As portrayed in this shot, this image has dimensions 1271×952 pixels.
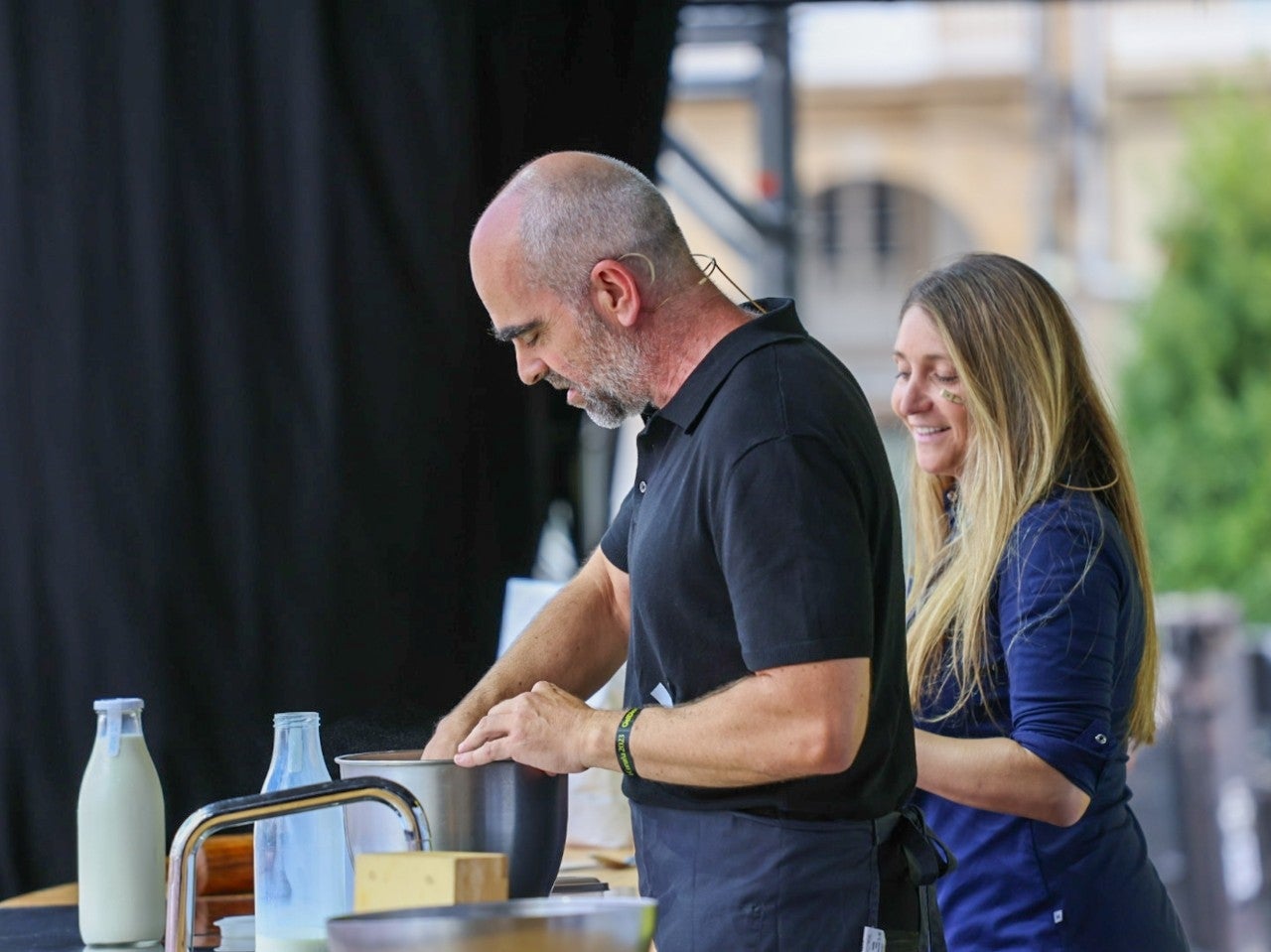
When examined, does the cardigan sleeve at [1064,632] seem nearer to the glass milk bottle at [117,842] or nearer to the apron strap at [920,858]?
the apron strap at [920,858]

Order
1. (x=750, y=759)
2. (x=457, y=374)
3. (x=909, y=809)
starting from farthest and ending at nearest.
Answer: (x=457, y=374)
(x=909, y=809)
(x=750, y=759)

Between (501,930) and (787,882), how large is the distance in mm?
580

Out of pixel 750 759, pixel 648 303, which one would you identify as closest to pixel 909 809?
pixel 750 759

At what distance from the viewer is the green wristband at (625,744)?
57.6 inches

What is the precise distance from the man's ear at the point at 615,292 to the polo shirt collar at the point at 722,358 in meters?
0.08

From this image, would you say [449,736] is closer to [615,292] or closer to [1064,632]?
[615,292]

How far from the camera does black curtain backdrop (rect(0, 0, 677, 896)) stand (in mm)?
2617

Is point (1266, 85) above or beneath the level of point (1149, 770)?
above

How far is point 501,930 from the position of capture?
3.18ft

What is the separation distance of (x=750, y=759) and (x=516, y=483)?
5.26 feet

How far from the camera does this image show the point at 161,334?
104 inches

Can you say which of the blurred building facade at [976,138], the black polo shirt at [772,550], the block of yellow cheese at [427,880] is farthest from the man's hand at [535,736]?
the blurred building facade at [976,138]

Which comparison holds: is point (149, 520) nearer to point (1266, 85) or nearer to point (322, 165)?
point (322, 165)

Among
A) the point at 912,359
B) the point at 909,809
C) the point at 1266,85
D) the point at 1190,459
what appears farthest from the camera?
the point at 1266,85
